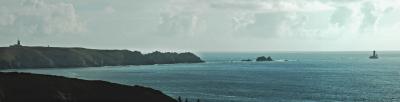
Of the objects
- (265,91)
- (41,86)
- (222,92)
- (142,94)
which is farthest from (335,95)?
(41,86)

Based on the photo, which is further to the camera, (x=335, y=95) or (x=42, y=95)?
(x=335, y=95)

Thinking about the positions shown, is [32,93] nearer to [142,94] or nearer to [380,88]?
[142,94]

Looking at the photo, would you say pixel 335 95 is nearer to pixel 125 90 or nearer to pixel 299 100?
pixel 299 100

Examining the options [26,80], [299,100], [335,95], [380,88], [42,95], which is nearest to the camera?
[42,95]

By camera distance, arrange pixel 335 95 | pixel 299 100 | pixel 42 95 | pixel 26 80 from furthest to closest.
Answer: pixel 335 95 → pixel 299 100 → pixel 26 80 → pixel 42 95

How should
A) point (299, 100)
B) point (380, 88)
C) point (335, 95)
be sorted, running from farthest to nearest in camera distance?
point (380, 88)
point (335, 95)
point (299, 100)

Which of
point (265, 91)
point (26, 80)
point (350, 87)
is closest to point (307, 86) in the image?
point (350, 87)
